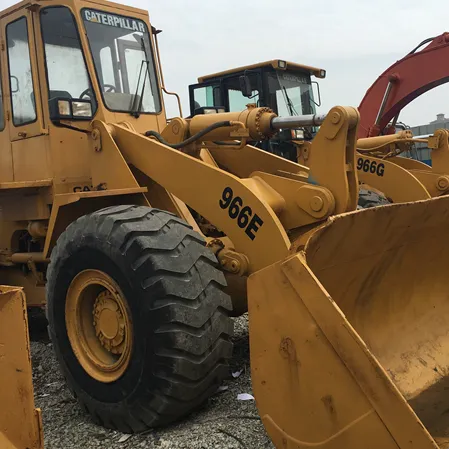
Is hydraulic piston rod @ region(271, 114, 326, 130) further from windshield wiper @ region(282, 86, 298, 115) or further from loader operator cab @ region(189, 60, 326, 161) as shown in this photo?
windshield wiper @ region(282, 86, 298, 115)

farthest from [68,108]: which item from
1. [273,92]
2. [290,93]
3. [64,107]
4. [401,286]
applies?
[290,93]

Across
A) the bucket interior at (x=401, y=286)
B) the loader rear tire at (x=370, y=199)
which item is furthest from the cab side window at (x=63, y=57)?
the loader rear tire at (x=370, y=199)

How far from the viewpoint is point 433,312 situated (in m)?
3.71

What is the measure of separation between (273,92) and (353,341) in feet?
24.0

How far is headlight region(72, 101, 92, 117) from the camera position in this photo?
13.4ft

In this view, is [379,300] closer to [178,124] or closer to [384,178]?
[178,124]

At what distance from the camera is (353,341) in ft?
7.22

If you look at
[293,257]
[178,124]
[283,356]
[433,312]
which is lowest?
[433,312]

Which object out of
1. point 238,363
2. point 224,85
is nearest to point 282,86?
point 224,85

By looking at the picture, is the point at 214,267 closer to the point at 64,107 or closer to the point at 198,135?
the point at 198,135

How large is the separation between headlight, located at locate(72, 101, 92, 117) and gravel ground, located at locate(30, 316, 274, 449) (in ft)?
6.69

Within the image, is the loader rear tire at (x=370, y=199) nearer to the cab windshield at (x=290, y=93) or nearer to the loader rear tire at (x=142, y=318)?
the cab windshield at (x=290, y=93)

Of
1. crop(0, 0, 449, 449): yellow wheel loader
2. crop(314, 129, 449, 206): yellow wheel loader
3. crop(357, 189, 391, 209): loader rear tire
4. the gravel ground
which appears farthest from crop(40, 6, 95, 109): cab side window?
crop(357, 189, 391, 209): loader rear tire

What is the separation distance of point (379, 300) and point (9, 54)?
12.1ft
